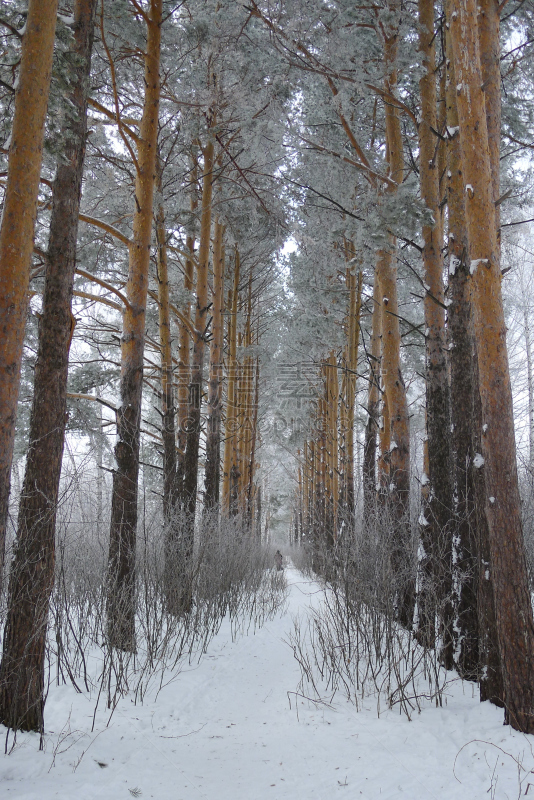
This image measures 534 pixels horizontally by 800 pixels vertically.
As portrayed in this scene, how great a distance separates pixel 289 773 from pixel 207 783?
17.9 inches

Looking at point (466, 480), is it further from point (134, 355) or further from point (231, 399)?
point (231, 399)

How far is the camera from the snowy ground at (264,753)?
8.32 feet

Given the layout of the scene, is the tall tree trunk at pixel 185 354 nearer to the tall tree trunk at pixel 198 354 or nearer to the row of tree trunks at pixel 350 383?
the tall tree trunk at pixel 198 354

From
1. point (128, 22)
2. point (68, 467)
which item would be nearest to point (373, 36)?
point (128, 22)

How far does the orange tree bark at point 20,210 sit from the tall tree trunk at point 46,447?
520mm

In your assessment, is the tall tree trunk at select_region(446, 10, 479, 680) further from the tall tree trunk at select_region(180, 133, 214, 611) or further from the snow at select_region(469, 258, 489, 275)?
the tall tree trunk at select_region(180, 133, 214, 611)

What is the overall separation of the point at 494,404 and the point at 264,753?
2633 millimetres

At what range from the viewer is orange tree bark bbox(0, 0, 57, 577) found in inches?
95.9

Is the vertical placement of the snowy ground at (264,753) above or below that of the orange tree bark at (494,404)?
below

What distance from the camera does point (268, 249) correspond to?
12.3 meters

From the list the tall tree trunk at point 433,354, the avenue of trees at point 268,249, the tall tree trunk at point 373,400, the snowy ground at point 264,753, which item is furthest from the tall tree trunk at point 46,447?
the tall tree trunk at point 373,400

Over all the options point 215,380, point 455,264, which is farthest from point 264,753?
point 215,380

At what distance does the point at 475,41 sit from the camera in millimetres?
3514

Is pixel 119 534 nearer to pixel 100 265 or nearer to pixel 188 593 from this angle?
pixel 188 593
